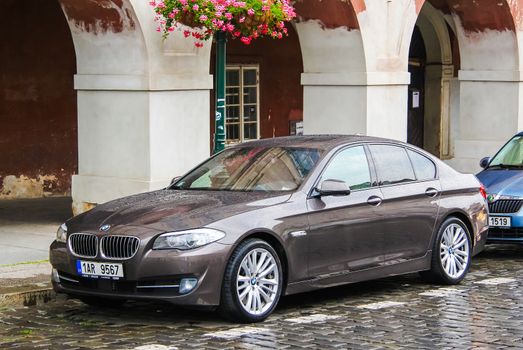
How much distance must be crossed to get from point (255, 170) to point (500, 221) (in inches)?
162

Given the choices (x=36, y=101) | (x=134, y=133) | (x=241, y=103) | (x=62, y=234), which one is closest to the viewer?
(x=62, y=234)

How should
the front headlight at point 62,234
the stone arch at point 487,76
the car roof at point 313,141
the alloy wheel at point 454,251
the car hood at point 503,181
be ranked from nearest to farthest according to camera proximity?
the front headlight at point 62,234 < the car roof at point 313,141 < the alloy wheel at point 454,251 < the car hood at point 503,181 < the stone arch at point 487,76

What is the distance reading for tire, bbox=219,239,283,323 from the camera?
9.09 m

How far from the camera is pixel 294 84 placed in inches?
888

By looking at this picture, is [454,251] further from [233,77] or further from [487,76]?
[233,77]

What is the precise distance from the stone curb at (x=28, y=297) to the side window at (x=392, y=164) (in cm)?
305

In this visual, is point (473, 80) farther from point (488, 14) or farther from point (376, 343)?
point (376, 343)

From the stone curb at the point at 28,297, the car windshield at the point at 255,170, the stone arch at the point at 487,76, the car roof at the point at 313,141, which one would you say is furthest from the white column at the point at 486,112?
the stone curb at the point at 28,297

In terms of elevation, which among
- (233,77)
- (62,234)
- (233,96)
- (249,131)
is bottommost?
(62,234)

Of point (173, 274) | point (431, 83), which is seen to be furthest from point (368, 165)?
point (431, 83)

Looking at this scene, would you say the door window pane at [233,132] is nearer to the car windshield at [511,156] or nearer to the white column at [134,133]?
the white column at [134,133]

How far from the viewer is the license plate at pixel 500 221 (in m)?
13.3

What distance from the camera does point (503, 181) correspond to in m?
13.8

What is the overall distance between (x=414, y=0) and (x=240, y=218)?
9.09 metres
